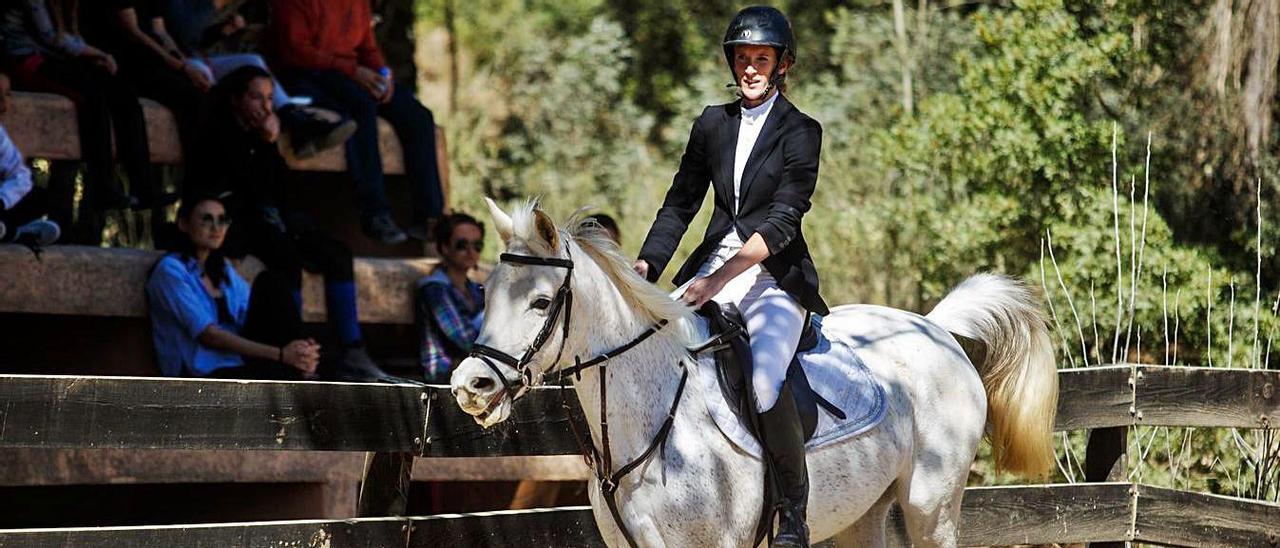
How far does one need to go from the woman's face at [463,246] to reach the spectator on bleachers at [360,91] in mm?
835

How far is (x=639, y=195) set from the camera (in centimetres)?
1438

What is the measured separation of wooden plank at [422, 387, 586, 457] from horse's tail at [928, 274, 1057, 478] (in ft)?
5.19

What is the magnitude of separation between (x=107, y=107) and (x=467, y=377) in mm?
4713

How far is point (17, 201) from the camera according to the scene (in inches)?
280

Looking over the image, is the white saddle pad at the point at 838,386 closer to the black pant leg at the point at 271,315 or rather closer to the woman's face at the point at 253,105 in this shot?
the black pant leg at the point at 271,315

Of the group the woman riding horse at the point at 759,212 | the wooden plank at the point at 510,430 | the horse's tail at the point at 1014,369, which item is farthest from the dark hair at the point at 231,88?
the horse's tail at the point at 1014,369

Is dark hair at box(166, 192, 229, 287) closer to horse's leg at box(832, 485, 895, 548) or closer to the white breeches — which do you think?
the white breeches

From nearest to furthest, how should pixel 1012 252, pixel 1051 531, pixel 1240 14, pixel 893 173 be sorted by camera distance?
pixel 1051 531, pixel 1240 14, pixel 1012 252, pixel 893 173

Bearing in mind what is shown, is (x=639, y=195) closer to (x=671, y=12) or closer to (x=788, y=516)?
(x=671, y=12)

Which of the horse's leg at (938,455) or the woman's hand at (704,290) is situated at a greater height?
the woman's hand at (704,290)

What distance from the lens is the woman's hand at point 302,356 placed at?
682 cm

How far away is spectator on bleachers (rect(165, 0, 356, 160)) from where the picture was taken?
336 inches

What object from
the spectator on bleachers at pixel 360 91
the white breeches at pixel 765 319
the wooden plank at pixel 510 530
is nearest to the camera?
the white breeches at pixel 765 319

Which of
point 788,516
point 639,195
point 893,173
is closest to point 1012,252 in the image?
point 893,173
